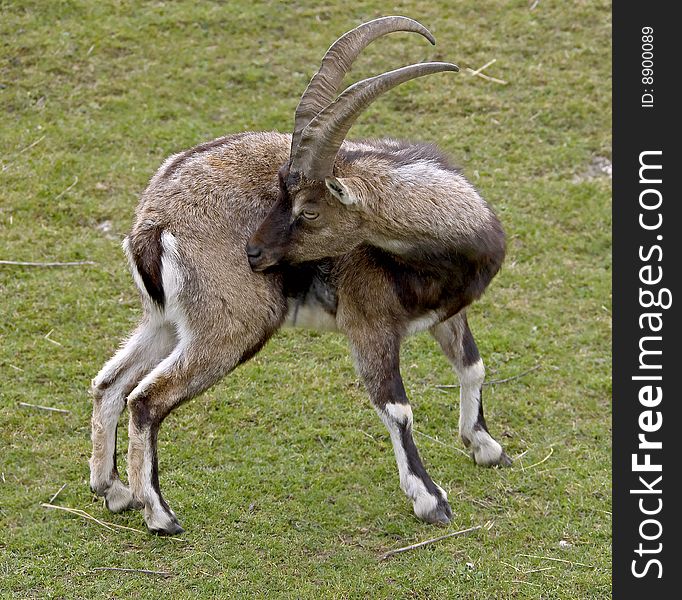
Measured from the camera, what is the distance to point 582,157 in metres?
9.80

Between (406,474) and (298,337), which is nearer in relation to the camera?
(406,474)

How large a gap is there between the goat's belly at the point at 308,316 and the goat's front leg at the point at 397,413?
220 millimetres

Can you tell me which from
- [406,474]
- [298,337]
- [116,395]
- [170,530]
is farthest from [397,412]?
[298,337]

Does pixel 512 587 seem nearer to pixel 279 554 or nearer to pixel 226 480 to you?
pixel 279 554

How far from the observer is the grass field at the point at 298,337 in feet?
18.8

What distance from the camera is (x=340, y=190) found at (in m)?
5.75

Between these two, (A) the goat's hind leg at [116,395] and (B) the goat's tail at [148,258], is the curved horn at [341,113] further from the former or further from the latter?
(A) the goat's hind leg at [116,395]

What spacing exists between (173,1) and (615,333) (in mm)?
6458

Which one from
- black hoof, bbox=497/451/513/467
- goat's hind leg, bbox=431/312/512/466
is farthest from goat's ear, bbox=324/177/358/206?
black hoof, bbox=497/451/513/467

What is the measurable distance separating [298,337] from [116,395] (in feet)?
6.68

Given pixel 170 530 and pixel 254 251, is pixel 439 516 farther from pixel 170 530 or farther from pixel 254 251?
A: pixel 254 251

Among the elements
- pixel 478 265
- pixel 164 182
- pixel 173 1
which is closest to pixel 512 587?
pixel 478 265

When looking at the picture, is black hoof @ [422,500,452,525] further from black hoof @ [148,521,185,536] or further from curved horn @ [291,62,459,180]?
curved horn @ [291,62,459,180]

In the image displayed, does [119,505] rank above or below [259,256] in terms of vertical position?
below
